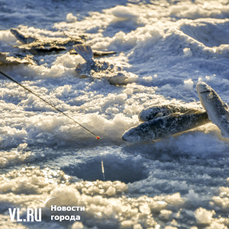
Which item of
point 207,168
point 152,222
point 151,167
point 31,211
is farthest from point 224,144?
point 31,211

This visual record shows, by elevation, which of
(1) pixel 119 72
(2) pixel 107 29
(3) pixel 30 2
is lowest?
(1) pixel 119 72

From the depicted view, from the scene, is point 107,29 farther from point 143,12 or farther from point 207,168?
point 207,168

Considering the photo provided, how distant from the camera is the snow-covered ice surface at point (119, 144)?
6.44 ft

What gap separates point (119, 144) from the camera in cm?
282

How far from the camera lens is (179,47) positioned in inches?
196

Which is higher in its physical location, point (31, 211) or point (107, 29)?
point (107, 29)

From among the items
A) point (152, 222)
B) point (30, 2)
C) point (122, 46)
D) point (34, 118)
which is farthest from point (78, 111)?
point (30, 2)

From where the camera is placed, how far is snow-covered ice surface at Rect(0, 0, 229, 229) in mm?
1964

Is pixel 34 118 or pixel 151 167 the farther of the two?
pixel 34 118

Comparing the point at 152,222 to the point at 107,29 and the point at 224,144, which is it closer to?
the point at 224,144

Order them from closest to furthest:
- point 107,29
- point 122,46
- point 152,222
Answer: point 152,222
point 122,46
point 107,29

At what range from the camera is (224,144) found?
2770mm

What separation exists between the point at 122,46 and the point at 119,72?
54.3 inches

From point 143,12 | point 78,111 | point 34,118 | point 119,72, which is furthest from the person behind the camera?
point 143,12
